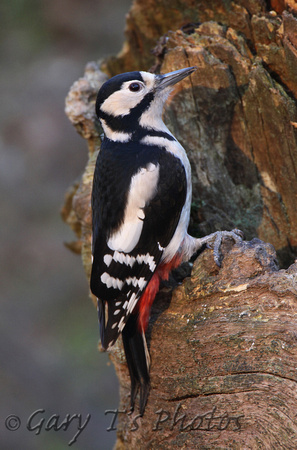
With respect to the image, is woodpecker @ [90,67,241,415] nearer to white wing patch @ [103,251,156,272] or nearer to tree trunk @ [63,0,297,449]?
white wing patch @ [103,251,156,272]

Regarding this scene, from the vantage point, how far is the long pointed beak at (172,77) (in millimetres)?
2795

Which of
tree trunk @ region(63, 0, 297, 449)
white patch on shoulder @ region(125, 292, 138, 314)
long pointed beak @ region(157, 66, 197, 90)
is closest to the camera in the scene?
tree trunk @ region(63, 0, 297, 449)

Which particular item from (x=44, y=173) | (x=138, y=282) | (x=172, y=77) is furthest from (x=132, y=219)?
(x=44, y=173)

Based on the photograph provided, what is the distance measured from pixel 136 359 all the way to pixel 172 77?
144 centimetres

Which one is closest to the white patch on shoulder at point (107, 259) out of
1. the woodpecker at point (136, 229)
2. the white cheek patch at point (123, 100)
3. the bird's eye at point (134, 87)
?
the woodpecker at point (136, 229)

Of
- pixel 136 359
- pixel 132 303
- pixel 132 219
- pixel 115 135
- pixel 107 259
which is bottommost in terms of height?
pixel 136 359

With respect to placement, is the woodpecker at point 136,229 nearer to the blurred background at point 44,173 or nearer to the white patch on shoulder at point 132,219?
the white patch on shoulder at point 132,219

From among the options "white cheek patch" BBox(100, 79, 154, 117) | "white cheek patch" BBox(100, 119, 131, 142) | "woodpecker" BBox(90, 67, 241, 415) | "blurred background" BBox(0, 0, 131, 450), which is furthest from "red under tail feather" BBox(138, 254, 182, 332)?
"blurred background" BBox(0, 0, 131, 450)

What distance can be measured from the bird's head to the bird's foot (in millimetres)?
658

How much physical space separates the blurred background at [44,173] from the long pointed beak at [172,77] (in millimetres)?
3575

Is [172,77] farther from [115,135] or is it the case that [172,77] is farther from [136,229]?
[136,229]

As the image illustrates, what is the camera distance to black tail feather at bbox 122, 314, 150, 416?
2438 millimetres

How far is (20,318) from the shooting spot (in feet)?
20.4

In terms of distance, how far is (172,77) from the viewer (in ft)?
9.27
